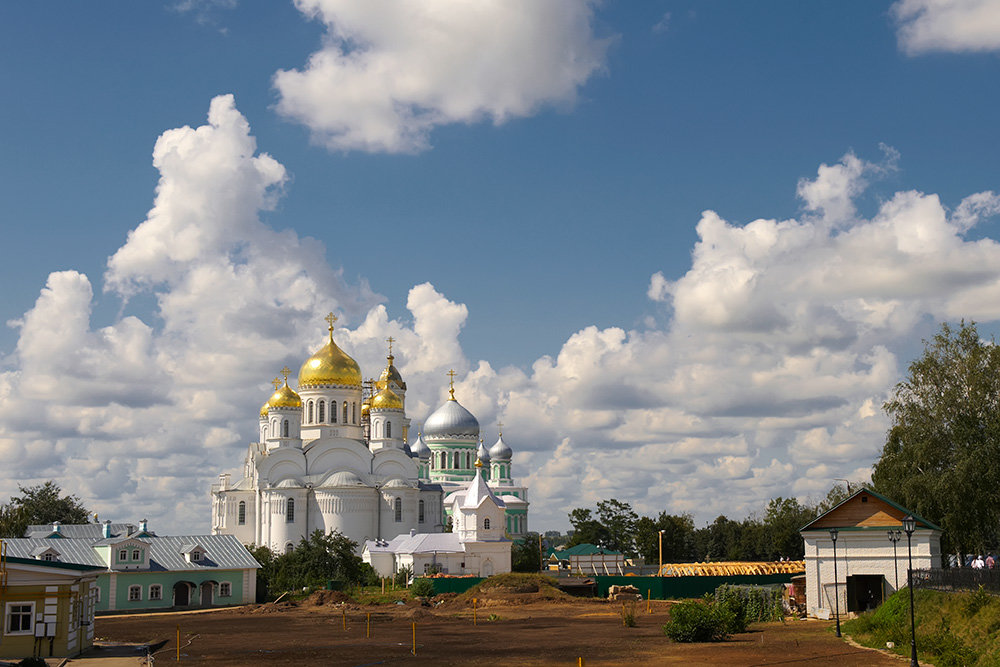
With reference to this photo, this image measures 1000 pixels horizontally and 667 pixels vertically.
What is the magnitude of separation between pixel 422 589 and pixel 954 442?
95.1 ft

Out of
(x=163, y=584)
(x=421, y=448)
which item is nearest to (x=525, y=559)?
(x=421, y=448)

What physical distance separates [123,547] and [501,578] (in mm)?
19525

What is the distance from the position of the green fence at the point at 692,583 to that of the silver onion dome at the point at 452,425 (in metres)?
45.0

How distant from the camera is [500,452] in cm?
10756

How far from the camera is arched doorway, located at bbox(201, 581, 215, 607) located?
55469mm

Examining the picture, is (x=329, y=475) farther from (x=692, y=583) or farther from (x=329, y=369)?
(x=692, y=583)

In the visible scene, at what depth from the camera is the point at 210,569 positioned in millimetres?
55312

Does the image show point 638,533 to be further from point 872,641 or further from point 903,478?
point 872,641

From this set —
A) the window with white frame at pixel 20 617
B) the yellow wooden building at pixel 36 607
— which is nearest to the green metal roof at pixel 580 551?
the yellow wooden building at pixel 36 607

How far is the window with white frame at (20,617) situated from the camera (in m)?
27.4

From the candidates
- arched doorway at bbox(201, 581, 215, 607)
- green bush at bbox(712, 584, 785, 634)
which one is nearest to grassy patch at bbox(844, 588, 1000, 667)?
green bush at bbox(712, 584, 785, 634)

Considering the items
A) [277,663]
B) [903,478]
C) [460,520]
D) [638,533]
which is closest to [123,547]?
[460,520]

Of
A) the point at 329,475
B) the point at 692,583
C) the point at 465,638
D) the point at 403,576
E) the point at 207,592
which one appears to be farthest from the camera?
the point at 329,475

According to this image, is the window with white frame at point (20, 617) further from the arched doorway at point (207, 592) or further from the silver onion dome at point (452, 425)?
the silver onion dome at point (452, 425)
